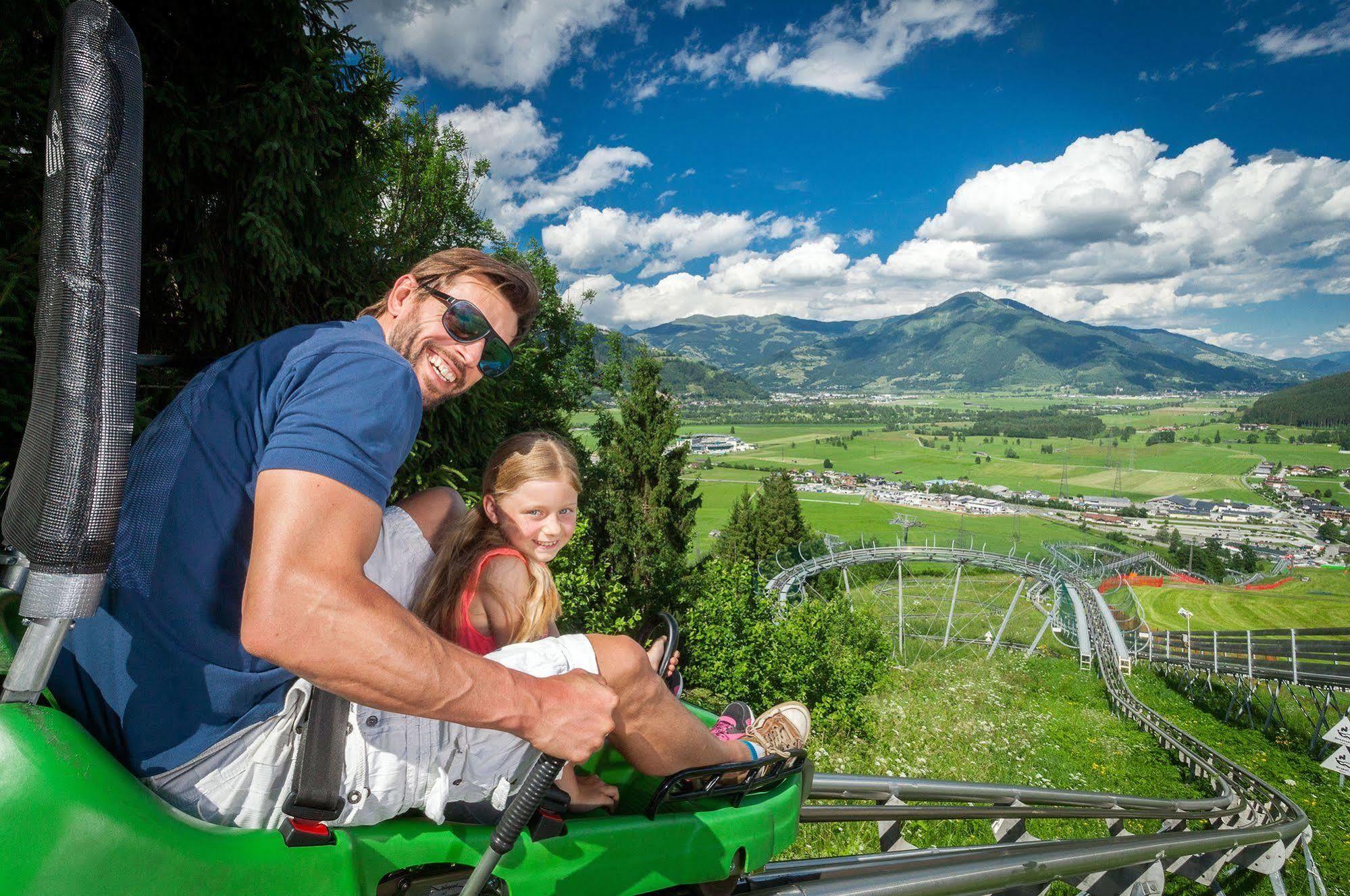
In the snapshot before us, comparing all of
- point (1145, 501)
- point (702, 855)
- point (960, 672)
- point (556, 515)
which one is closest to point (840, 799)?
point (702, 855)

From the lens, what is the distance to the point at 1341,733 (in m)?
10.9

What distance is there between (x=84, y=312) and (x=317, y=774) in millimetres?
1012

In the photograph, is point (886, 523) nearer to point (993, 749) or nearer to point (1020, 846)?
point (993, 749)

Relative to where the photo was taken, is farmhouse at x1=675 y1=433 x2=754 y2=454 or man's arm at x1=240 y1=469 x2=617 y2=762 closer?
man's arm at x1=240 y1=469 x2=617 y2=762

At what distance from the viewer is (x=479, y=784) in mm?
1809

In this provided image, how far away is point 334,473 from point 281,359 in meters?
0.41

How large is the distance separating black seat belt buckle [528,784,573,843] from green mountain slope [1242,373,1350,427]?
194448mm

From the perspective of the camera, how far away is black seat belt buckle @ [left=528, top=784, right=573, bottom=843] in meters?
1.60

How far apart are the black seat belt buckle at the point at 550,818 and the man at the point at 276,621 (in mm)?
230

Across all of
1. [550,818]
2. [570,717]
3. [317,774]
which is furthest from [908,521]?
[317,774]

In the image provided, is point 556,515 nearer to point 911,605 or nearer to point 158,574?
point 158,574

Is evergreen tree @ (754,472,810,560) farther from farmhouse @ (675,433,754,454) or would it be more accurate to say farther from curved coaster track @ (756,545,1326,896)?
farmhouse @ (675,433,754,454)

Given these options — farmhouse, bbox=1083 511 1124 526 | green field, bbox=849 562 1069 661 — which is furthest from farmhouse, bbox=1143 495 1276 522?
green field, bbox=849 562 1069 661

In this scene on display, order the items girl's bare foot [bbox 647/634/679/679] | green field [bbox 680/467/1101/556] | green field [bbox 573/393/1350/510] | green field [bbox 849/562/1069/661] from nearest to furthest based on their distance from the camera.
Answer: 1. girl's bare foot [bbox 647/634/679/679]
2. green field [bbox 849/562/1069/661]
3. green field [bbox 680/467/1101/556]
4. green field [bbox 573/393/1350/510]
